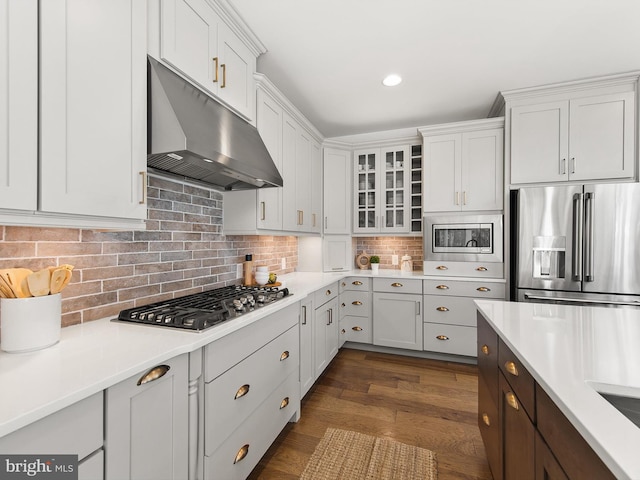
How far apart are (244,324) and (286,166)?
170 cm

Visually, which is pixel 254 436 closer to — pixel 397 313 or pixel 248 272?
pixel 248 272

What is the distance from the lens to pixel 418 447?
1.93 m

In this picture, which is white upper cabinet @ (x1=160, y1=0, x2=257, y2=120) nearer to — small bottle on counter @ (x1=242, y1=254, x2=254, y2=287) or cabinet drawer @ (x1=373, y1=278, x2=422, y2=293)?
small bottle on counter @ (x1=242, y1=254, x2=254, y2=287)

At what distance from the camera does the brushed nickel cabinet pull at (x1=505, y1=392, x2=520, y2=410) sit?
3.76ft

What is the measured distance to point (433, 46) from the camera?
2197 millimetres

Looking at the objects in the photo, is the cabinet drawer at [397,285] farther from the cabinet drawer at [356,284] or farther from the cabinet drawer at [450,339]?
the cabinet drawer at [450,339]

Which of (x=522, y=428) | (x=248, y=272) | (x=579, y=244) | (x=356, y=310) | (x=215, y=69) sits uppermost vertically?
(x=215, y=69)

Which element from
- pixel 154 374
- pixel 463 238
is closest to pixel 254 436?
pixel 154 374

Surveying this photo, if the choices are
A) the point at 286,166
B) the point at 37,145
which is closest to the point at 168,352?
the point at 37,145

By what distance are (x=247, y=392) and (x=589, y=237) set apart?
2.99 metres

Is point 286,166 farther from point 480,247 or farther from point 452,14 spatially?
point 480,247

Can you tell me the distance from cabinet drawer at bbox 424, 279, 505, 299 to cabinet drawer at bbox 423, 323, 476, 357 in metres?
0.35

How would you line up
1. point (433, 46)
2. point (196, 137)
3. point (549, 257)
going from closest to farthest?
1. point (196, 137)
2. point (433, 46)
3. point (549, 257)

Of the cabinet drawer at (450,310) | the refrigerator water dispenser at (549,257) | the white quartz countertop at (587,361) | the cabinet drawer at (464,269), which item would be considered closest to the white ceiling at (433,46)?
the refrigerator water dispenser at (549,257)
